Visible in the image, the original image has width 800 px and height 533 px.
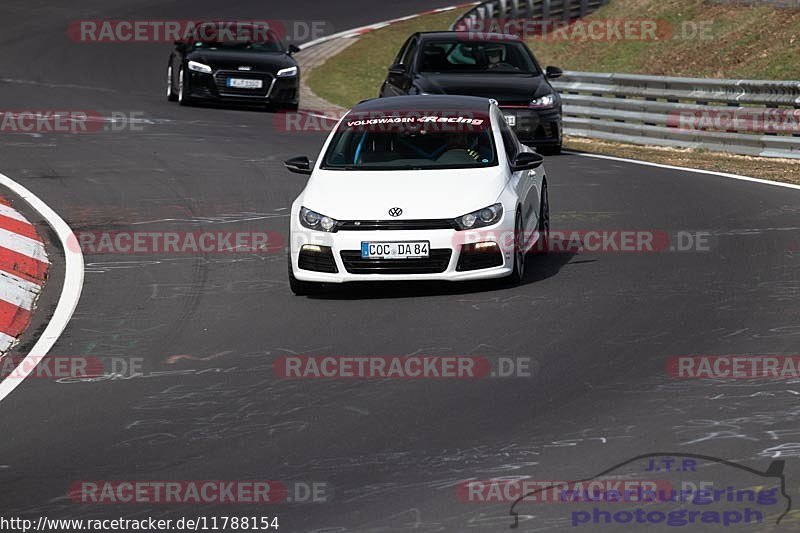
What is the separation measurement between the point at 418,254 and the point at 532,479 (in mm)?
4400

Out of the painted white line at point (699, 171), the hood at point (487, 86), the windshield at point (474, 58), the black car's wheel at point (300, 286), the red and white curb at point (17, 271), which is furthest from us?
the windshield at point (474, 58)

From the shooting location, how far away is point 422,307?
10.9 metres

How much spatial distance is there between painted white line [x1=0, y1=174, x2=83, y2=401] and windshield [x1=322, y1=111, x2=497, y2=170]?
222 centimetres

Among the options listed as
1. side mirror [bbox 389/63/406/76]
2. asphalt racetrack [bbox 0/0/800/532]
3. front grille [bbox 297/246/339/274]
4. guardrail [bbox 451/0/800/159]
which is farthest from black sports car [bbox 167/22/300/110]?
front grille [bbox 297/246/339/274]

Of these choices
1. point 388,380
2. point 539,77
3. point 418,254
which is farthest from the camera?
point 539,77

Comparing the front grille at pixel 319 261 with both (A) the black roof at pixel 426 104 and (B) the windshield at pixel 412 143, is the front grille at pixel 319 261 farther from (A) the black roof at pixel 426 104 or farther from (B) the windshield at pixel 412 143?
(A) the black roof at pixel 426 104

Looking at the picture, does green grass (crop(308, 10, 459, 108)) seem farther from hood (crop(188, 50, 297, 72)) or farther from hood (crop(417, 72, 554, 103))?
hood (crop(417, 72, 554, 103))

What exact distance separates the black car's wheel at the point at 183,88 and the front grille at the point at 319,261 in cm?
1434

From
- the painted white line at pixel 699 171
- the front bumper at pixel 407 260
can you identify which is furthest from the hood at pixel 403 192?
the painted white line at pixel 699 171

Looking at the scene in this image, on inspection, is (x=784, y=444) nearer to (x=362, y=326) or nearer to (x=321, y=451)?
(x=321, y=451)

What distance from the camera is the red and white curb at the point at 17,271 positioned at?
10.8 m

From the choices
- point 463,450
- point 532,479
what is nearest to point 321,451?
point 463,450

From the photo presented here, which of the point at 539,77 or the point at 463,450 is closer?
the point at 463,450

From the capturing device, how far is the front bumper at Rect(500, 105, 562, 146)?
1945 centimetres
